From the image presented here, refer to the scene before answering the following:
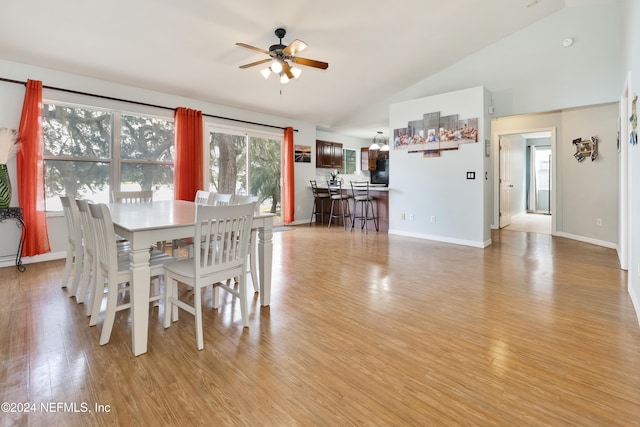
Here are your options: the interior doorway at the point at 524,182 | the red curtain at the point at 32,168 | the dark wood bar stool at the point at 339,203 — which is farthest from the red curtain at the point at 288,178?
the interior doorway at the point at 524,182

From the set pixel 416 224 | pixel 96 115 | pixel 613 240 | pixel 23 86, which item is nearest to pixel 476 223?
pixel 416 224

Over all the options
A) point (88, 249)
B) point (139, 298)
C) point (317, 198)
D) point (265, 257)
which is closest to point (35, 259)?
point (88, 249)

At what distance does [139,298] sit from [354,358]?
1354 mm

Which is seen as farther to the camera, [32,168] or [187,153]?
[187,153]

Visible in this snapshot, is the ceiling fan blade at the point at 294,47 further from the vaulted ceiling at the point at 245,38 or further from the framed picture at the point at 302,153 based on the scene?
the framed picture at the point at 302,153

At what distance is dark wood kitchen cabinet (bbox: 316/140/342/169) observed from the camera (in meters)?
8.50

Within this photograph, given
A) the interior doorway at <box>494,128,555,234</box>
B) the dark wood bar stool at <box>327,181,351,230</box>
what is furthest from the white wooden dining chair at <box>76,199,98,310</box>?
the interior doorway at <box>494,128,555,234</box>

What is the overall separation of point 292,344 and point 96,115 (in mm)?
4583

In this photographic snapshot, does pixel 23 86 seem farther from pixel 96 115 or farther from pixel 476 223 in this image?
pixel 476 223

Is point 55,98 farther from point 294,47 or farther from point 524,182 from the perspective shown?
point 524,182

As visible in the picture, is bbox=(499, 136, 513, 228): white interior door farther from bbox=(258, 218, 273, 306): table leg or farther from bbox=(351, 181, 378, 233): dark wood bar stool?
bbox=(258, 218, 273, 306): table leg

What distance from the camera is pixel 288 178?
722cm

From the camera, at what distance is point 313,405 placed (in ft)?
4.93

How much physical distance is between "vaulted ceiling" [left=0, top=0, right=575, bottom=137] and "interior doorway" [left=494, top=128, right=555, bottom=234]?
8.89 ft
